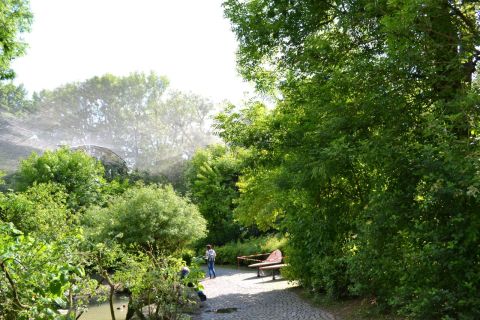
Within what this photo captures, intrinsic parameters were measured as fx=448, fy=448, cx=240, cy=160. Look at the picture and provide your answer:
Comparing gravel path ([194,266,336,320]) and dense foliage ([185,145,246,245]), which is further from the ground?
dense foliage ([185,145,246,245])

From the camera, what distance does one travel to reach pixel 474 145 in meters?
5.31

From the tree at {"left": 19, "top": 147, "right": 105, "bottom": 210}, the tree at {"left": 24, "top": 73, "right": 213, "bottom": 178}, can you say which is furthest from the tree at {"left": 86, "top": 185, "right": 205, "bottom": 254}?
the tree at {"left": 24, "top": 73, "right": 213, "bottom": 178}

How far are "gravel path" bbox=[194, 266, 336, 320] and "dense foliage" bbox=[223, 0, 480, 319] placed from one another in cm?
87

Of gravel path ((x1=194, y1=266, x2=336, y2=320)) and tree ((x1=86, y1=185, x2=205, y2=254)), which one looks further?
tree ((x1=86, y1=185, x2=205, y2=254))

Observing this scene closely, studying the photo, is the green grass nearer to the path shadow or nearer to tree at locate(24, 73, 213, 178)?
the path shadow

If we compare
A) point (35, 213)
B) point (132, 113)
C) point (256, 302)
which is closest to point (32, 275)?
point (256, 302)

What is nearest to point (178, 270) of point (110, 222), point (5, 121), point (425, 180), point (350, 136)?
point (350, 136)

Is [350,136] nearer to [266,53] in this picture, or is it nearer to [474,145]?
[474,145]

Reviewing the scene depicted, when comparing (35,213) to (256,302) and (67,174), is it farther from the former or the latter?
(67,174)

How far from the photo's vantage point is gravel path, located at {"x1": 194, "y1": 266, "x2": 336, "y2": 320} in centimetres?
999

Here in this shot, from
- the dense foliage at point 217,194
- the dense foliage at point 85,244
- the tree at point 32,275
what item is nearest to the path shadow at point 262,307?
the dense foliage at point 85,244

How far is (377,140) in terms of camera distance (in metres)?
6.83

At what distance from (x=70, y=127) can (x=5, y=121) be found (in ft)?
35.7

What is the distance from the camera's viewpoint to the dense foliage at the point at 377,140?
542 centimetres
